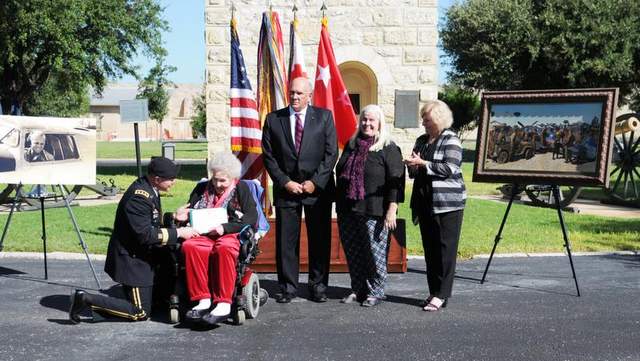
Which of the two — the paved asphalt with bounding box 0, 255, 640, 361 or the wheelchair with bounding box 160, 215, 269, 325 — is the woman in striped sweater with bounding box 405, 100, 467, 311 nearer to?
the paved asphalt with bounding box 0, 255, 640, 361

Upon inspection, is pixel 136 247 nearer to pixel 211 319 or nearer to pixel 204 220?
pixel 204 220

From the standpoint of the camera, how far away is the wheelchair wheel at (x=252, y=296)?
589 centimetres

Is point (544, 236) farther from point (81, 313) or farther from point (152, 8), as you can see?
point (152, 8)

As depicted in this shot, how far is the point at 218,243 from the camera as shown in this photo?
19.1 feet

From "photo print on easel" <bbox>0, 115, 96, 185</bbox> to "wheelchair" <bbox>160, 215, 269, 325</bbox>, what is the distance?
1.80 m

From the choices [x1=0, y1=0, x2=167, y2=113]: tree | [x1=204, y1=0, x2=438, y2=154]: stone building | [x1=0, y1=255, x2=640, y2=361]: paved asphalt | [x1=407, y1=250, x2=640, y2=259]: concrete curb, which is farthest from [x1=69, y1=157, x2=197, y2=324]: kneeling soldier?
[x1=0, y1=0, x2=167, y2=113]: tree

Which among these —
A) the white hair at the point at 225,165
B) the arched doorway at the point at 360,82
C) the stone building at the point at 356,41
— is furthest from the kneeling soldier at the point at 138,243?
the arched doorway at the point at 360,82

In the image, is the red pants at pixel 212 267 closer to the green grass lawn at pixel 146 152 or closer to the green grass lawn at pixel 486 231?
the green grass lawn at pixel 486 231

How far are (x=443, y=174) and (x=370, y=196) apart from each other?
A: 0.64 metres

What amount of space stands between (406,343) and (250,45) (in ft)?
36.9

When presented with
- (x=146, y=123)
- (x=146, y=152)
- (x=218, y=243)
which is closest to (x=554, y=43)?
(x=218, y=243)

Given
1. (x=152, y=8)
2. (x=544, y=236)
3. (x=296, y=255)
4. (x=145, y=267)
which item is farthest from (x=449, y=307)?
(x=152, y=8)

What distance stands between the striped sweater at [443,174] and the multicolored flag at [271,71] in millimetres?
2510

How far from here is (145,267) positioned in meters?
5.95
